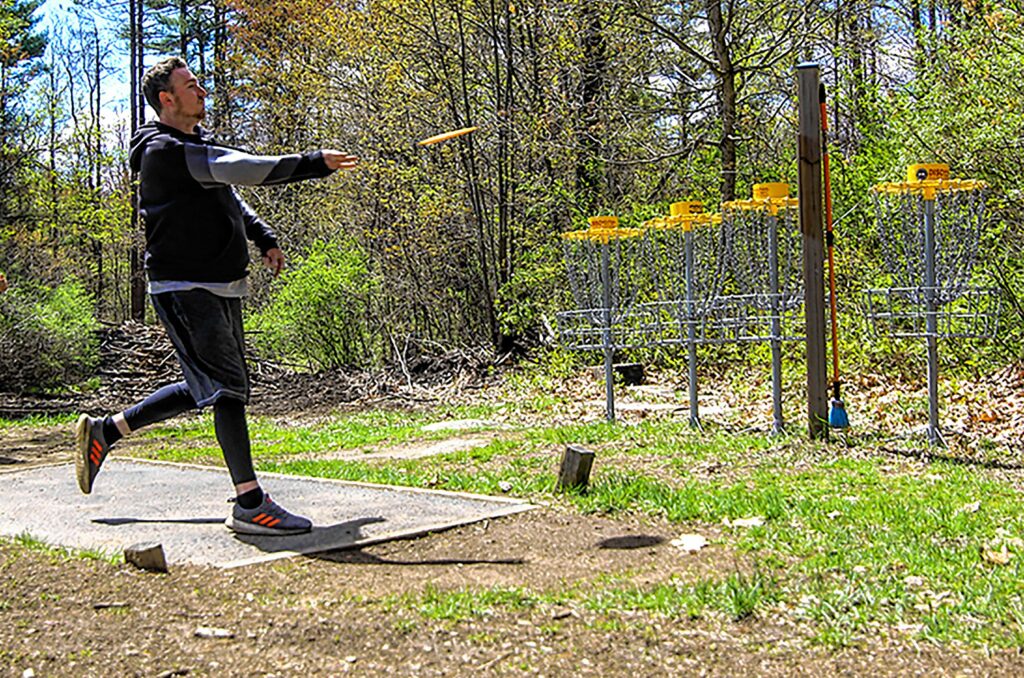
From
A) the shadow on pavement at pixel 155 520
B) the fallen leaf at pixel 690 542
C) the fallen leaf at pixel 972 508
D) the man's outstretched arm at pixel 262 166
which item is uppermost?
the man's outstretched arm at pixel 262 166

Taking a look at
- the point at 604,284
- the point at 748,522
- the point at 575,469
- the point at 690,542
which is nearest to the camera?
the point at 690,542

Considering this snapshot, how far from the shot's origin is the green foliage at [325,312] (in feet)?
63.5

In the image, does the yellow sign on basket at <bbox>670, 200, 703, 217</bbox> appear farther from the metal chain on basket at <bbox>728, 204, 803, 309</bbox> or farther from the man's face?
the man's face

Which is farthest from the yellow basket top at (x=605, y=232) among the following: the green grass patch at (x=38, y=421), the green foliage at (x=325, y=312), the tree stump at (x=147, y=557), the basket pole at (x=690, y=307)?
the green foliage at (x=325, y=312)

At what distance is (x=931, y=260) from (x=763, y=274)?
1984 millimetres

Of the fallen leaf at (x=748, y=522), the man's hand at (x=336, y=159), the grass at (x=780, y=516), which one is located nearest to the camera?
the grass at (x=780, y=516)

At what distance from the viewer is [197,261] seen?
205 inches

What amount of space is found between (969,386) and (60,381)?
1397cm

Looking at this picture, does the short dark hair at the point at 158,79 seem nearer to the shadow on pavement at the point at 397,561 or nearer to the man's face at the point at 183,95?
the man's face at the point at 183,95

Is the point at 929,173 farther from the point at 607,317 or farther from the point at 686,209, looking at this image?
the point at 607,317

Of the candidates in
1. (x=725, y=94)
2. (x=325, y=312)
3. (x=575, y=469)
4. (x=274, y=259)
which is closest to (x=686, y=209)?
(x=575, y=469)

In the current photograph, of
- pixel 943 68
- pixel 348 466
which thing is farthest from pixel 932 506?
pixel 943 68

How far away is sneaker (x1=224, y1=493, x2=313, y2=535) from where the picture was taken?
5.20 meters

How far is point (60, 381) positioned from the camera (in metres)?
18.4
